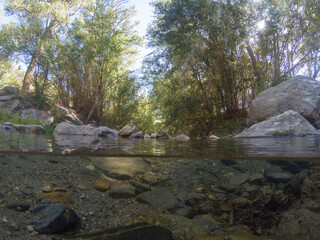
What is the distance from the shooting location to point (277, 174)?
202 cm

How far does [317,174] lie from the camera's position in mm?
1853

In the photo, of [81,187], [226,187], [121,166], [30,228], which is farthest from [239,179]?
[30,228]

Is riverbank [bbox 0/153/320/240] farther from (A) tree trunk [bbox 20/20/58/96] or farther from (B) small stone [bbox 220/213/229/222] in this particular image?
(A) tree trunk [bbox 20/20/58/96]

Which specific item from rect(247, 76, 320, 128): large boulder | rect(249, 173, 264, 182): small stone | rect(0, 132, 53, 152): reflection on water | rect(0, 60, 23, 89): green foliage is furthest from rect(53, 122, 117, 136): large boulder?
rect(0, 60, 23, 89): green foliage

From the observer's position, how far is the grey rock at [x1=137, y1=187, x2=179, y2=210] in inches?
76.8

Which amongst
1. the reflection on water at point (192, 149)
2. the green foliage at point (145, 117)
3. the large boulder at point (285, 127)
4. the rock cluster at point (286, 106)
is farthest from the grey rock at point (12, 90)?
the large boulder at point (285, 127)

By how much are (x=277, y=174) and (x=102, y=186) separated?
1.61 meters

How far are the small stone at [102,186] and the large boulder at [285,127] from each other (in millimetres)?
5399

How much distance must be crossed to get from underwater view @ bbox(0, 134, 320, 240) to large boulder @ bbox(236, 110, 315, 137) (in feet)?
14.8

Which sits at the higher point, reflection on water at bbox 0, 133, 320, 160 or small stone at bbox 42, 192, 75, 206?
reflection on water at bbox 0, 133, 320, 160

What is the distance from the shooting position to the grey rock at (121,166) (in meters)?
2.27

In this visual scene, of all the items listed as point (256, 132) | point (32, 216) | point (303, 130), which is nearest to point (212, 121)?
point (256, 132)

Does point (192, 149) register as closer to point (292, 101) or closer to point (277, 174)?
point (277, 174)

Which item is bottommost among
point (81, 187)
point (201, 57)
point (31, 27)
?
point (81, 187)
